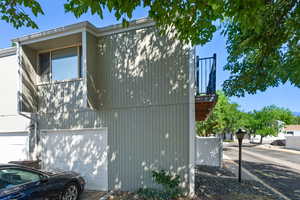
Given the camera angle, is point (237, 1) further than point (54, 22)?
No

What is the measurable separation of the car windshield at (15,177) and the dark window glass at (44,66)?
3987 millimetres

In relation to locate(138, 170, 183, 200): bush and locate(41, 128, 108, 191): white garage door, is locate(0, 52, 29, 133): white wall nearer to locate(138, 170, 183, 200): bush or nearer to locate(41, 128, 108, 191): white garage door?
locate(41, 128, 108, 191): white garage door

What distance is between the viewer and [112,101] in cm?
630

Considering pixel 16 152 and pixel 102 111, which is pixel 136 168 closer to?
pixel 102 111

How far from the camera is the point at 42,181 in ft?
13.8

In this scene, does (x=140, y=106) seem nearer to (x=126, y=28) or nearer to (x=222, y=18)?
(x=126, y=28)

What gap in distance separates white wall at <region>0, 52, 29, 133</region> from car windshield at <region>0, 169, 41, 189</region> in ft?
13.4

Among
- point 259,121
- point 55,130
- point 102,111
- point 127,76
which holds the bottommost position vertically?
point 259,121

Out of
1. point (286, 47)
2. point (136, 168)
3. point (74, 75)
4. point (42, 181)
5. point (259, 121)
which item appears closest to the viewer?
point (42, 181)

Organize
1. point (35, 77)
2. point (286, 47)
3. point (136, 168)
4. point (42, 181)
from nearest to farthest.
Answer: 1. point (42, 181)
2. point (286, 47)
3. point (136, 168)
4. point (35, 77)

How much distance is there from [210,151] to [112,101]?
263 inches

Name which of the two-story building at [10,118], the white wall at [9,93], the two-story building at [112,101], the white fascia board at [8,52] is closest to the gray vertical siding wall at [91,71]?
the two-story building at [112,101]

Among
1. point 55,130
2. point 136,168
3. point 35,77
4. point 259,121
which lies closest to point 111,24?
point 35,77

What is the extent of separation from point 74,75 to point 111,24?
220 centimetres
